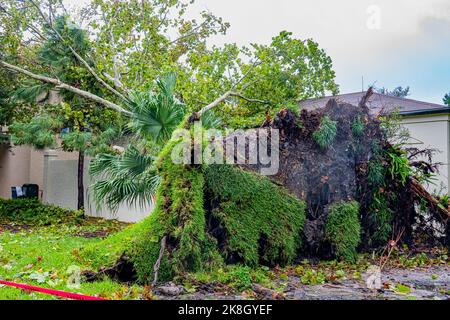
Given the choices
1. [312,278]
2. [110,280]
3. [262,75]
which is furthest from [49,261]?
[262,75]

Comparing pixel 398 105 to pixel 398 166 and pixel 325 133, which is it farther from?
pixel 325 133

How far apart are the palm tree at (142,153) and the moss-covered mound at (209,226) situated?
152 cm

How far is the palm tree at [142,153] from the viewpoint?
643 centimetres

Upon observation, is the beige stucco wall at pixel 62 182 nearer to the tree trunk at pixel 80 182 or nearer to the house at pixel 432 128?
the tree trunk at pixel 80 182

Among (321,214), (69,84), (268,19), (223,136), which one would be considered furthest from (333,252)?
(69,84)

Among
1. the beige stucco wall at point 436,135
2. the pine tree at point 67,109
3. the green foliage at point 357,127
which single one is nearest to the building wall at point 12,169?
the pine tree at point 67,109

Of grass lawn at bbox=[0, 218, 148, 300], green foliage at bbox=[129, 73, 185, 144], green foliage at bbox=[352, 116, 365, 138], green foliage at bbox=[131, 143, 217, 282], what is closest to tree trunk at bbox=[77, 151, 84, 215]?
grass lawn at bbox=[0, 218, 148, 300]

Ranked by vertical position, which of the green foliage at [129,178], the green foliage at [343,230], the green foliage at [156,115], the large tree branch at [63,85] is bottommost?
the green foliage at [343,230]

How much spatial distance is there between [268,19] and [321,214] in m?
2.57

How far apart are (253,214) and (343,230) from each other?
136 cm

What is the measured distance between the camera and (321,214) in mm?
5664

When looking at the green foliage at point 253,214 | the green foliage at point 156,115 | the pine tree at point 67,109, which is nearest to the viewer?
the green foliage at point 253,214

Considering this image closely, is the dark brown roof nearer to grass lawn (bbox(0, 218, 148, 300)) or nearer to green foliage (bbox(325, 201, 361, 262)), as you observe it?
green foliage (bbox(325, 201, 361, 262))

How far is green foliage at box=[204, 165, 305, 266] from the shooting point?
4871 mm
